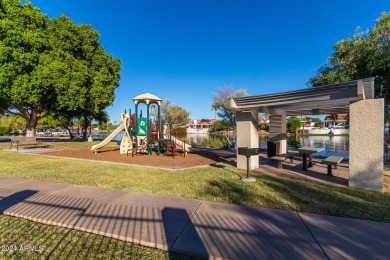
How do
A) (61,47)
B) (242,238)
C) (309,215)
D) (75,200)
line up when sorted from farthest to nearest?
1. (61,47)
2. (75,200)
3. (309,215)
4. (242,238)

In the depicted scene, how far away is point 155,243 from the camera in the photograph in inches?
106

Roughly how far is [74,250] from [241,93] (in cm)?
2718

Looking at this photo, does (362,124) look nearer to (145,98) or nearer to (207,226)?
(207,226)

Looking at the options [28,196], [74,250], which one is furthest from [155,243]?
[28,196]

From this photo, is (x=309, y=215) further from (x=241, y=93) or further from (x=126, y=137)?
(x=241, y=93)

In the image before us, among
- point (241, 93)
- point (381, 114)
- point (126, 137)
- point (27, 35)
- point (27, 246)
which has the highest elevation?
point (27, 35)

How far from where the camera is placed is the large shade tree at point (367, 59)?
361 inches

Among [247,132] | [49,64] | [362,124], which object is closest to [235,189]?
[247,132]

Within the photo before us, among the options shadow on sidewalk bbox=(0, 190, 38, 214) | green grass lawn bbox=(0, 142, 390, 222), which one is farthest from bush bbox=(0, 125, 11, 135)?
shadow on sidewalk bbox=(0, 190, 38, 214)

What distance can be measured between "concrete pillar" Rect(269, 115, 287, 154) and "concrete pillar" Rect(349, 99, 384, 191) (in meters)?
5.19

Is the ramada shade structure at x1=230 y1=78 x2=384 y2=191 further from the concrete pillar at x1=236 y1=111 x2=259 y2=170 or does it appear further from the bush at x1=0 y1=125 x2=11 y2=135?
the bush at x1=0 y1=125 x2=11 y2=135

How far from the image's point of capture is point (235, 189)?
5.20 m

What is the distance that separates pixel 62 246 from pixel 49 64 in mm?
19085

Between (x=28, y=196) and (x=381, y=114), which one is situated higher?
(x=381, y=114)
